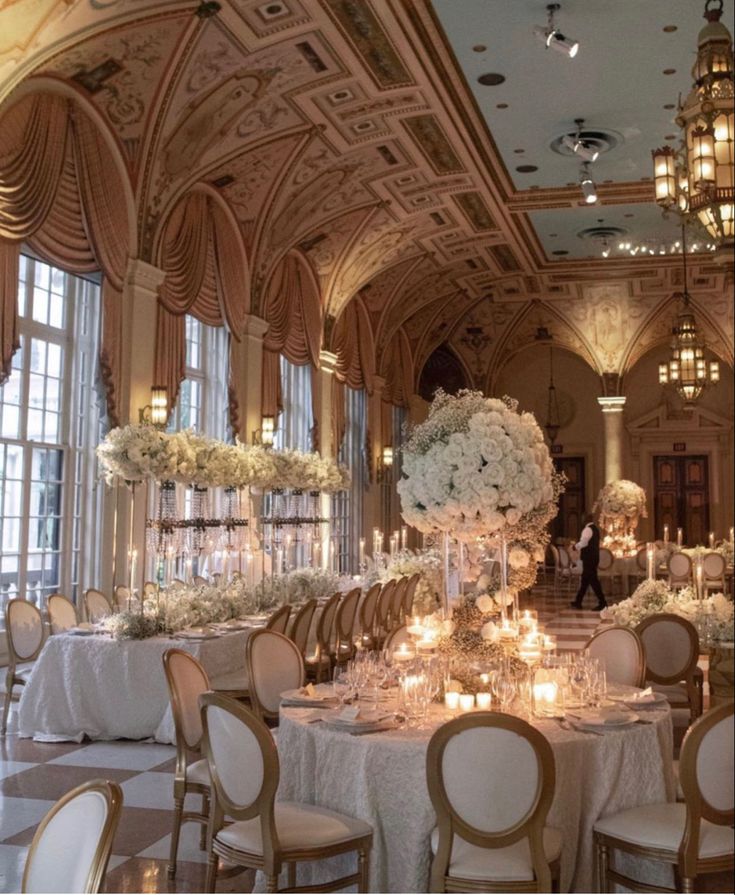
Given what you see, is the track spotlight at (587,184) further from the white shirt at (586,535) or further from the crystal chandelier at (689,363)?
the white shirt at (586,535)

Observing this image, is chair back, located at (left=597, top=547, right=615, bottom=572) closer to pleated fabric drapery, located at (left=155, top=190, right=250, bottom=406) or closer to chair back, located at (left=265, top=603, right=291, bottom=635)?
pleated fabric drapery, located at (left=155, top=190, right=250, bottom=406)

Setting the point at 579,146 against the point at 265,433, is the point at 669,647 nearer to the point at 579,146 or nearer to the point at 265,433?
the point at 579,146

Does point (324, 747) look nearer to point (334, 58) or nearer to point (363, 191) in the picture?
point (334, 58)

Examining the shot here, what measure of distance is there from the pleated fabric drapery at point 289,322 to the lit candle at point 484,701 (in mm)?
9294

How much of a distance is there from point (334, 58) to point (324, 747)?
298 inches

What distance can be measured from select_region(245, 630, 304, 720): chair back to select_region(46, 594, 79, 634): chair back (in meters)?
2.98

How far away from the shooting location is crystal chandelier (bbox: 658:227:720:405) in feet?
35.2

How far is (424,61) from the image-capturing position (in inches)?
369

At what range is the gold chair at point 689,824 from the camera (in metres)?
2.37

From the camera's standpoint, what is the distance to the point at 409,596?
35.2 feet

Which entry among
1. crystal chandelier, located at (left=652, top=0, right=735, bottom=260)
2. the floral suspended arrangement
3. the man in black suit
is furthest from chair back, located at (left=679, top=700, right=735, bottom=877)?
the floral suspended arrangement

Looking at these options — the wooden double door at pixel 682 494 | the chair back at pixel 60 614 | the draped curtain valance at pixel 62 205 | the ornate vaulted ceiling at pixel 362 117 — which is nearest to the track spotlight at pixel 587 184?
the ornate vaulted ceiling at pixel 362 117

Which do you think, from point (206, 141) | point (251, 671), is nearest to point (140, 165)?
point (206, 141)

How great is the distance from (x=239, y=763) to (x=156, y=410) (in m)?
6.59
